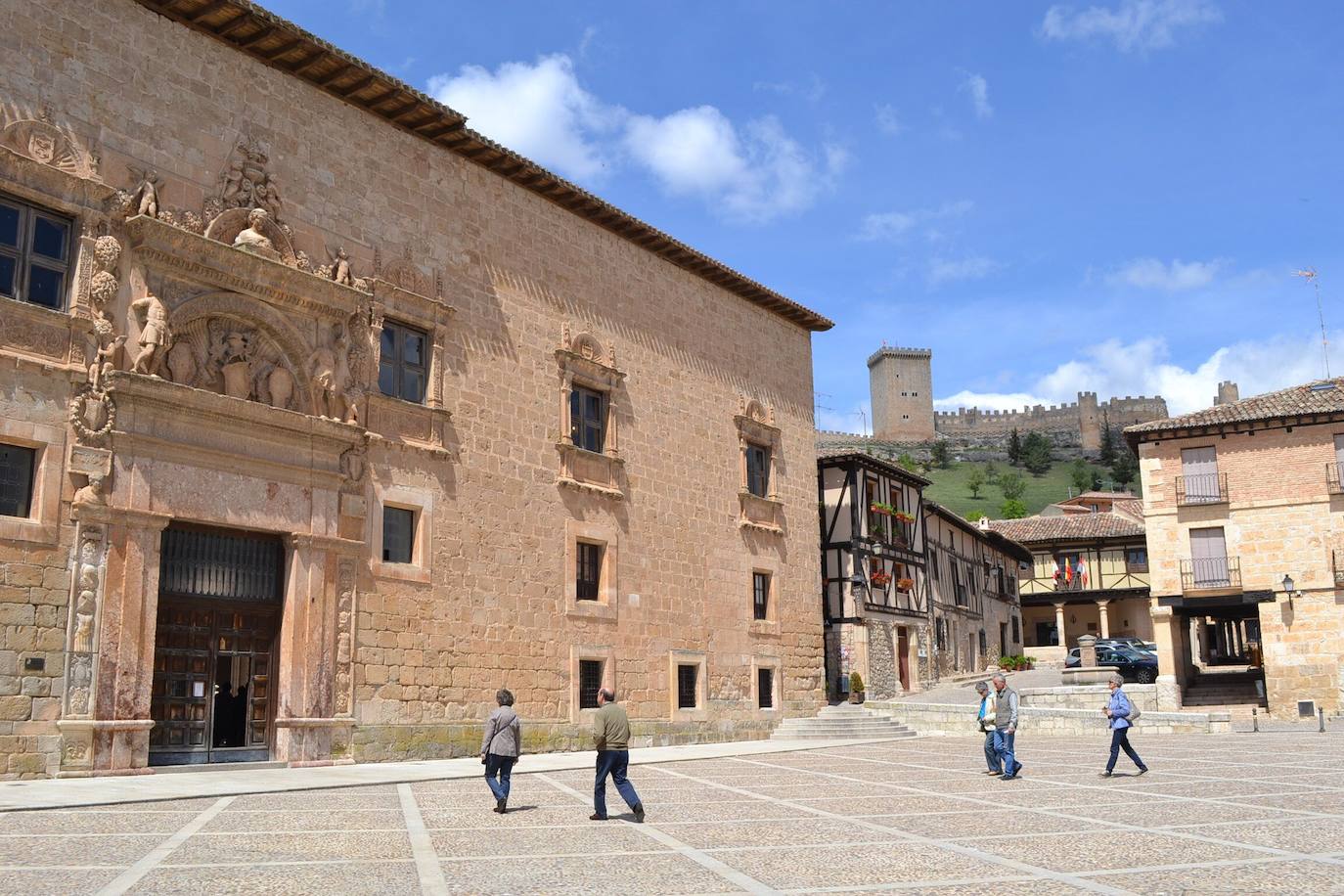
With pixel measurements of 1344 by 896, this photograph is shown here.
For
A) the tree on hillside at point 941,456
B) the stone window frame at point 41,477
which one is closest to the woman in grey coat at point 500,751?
the stone window frame at point 41,477

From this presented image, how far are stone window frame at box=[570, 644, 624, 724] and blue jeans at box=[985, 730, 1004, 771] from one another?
6.94 metres

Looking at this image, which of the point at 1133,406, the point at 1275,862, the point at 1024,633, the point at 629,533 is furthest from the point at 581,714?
the point at 1133,406

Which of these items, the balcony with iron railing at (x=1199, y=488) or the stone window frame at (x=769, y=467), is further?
the balcony with iron railing at (x=1199, y=488)

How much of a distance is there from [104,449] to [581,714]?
382 inches

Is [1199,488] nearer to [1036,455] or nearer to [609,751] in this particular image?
[609,751]

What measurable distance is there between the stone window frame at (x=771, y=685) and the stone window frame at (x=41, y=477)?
15.5 metres

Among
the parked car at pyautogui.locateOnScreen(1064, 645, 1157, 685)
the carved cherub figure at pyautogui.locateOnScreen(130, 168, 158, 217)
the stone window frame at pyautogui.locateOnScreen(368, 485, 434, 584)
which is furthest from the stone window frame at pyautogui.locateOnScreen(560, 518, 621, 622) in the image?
the parked car at pyautogui.locateOnScreen(1064, 645, 1157, 685)

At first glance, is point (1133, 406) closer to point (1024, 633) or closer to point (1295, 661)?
point (1024, 633)

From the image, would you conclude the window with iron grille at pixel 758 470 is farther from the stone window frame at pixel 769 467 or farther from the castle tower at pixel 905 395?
the castle tower at pixel 905 395

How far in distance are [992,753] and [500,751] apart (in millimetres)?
7928

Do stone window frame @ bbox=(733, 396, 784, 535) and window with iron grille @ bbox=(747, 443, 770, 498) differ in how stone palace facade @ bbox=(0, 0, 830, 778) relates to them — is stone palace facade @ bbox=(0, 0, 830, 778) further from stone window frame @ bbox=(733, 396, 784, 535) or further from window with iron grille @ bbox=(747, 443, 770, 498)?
window with iron grille @ bbox=(747, 443, 770, 498)

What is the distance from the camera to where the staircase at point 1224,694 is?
3212 centimetres

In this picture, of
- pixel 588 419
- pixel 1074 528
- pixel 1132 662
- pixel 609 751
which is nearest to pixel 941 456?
pixel 1074 528

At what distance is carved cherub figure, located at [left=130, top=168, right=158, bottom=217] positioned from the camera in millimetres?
14758
